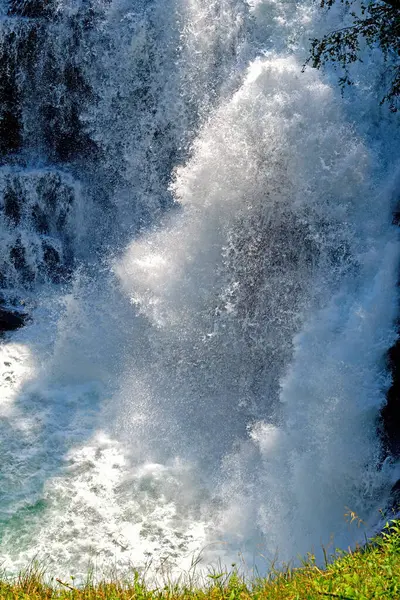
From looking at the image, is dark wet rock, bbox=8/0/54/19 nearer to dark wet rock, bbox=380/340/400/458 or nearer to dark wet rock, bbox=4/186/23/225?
dark wet rock, bbox=4/186/23/225

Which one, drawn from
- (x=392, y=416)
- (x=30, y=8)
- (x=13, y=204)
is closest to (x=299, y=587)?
(x=392, y=416)

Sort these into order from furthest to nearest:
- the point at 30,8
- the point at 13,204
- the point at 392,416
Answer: the point at 13,204
the point at 30,8
the point at 392,416

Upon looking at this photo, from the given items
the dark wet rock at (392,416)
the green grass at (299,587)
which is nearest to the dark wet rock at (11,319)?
the dark wet rock at (392,416)

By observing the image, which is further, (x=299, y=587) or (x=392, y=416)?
(x=392, y=416)

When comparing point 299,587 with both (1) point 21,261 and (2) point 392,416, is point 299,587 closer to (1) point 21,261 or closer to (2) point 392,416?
(2) point 392,416

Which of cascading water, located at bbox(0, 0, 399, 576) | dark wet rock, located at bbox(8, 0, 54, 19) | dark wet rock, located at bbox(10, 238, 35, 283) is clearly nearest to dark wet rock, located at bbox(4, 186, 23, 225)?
cascading water, located at bbox(0, 0, 399, 576)

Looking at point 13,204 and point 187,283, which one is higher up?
point 13,204

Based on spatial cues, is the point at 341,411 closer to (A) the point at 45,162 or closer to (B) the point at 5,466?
(B) the point at 5,466
